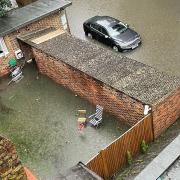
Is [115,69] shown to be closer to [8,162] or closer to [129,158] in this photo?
[129,158]

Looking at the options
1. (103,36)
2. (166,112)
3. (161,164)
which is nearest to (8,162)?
(161,164)

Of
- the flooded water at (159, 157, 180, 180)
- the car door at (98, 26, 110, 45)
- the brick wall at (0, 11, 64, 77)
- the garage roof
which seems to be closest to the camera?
the flooded water at (159, 157, 180, 180)

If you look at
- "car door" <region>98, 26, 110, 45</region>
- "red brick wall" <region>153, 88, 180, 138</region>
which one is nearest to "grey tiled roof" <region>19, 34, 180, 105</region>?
"red brick wall" <region>153, 88, 180, 138</region>

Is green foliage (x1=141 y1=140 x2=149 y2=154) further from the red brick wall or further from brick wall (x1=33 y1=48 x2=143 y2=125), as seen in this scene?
brick wall (x1=33 y1=48 x2=143 y2=125)

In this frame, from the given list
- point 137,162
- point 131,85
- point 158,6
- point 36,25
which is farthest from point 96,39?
point 137,162

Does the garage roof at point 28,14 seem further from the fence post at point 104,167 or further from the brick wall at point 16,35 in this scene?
the fence post at point 104,167

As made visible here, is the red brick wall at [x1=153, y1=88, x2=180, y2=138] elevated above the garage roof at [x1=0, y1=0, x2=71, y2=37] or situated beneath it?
situated beneath
